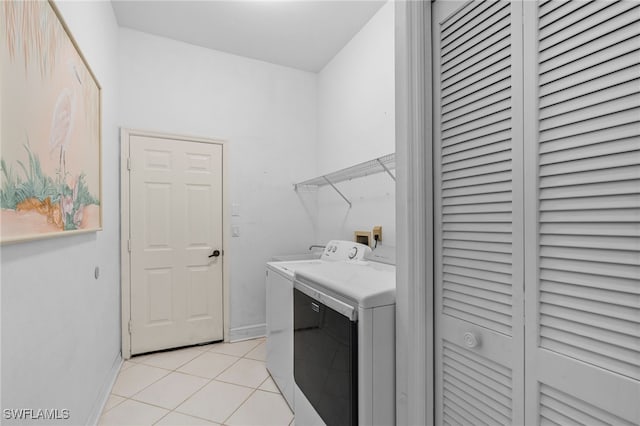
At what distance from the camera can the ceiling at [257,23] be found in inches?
98.0

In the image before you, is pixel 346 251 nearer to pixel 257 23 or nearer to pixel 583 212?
pixel 583 212

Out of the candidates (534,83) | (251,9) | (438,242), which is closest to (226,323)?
(438,242)

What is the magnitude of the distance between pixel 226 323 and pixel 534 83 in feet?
10.0

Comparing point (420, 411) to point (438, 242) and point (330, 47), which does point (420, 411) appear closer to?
point (438, 242)

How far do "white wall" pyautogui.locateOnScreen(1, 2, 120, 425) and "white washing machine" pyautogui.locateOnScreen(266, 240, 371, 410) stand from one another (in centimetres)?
108

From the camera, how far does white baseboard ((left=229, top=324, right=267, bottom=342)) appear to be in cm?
317

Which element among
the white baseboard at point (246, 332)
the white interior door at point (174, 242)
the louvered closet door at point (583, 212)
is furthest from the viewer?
the white baseboard at point (246, 332)

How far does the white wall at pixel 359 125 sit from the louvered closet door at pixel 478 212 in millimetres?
1141

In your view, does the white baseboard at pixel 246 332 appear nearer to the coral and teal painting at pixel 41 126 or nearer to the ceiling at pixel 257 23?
the coral and teal painting at pixel 41 126

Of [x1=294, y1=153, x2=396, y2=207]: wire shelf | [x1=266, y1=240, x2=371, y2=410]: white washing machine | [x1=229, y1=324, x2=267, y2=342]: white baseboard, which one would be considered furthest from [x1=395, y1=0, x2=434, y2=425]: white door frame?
[x1=229, y1=324, x2=267, y2=342]: white baseboard

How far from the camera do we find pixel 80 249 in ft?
5.48

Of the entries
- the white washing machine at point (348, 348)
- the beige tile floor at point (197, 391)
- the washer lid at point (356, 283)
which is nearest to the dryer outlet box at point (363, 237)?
the washer lid at point (356, 283)

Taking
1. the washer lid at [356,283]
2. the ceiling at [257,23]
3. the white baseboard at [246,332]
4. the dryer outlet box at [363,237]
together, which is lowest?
the white baseboard at [246,332]

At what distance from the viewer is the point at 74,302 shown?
61.0 inches
